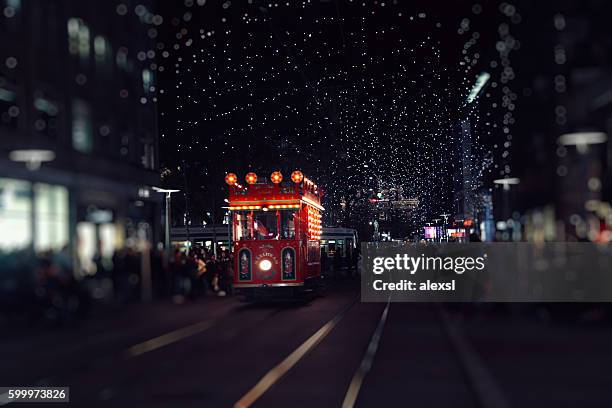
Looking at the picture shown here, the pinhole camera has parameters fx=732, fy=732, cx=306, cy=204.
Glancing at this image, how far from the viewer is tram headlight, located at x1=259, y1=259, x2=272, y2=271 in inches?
883

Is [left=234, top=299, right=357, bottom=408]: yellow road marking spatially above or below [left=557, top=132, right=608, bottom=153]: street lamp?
below

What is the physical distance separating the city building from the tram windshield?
14.8 m

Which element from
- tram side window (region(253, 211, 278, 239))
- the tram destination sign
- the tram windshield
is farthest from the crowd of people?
tram side window (region(253, 211, 278, 239))

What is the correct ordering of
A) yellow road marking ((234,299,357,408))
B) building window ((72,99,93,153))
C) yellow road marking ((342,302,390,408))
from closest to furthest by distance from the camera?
building window ((72,99,93,153)), yellow road marking ((234,299,357,408)), yellow road marking ((342,302,390,408))

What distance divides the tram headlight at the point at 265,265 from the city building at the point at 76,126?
19.0 metres

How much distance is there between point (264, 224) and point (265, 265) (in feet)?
7.31

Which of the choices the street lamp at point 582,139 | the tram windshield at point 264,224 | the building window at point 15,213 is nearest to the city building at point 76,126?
the building window at point 15,213

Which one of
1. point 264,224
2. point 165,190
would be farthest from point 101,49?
point 264,224

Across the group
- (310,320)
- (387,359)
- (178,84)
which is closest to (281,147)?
(310,320)

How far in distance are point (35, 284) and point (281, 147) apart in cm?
1785

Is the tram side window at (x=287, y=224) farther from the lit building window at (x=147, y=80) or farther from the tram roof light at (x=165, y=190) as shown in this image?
the lit building window at (x=147, y=80)

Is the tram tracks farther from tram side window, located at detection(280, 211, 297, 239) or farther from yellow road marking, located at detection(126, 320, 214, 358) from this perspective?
tram side window, located at detection(280, 211, 297, 239)

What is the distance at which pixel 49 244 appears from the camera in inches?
102

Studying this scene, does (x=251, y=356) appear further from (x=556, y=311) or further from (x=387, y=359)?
(x=556, y=311)
